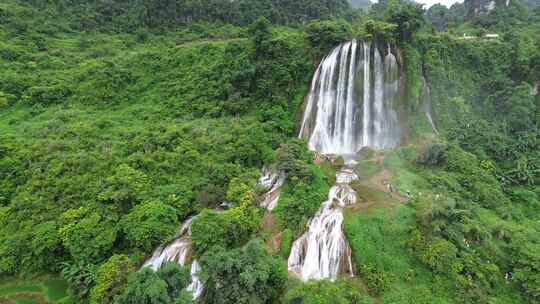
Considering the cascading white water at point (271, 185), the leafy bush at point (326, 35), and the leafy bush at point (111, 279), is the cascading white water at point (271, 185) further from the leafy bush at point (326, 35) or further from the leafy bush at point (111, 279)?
the leafy bush at point (326, 35)

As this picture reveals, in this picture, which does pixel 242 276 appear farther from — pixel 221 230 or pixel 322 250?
pixel 322 250

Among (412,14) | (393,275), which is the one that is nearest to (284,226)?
(393,275)

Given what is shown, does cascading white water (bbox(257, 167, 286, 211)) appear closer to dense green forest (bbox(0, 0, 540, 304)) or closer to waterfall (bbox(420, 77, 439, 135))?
dense green forest (bbox(0, 0, 540, 304))

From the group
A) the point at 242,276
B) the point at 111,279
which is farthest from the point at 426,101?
the point at 111,279

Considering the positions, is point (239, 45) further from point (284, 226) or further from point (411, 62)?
point (284, 226)

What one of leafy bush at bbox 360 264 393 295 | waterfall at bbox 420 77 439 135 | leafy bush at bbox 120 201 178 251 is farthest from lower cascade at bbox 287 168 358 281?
waterfall at bbox 420 77 439 135
